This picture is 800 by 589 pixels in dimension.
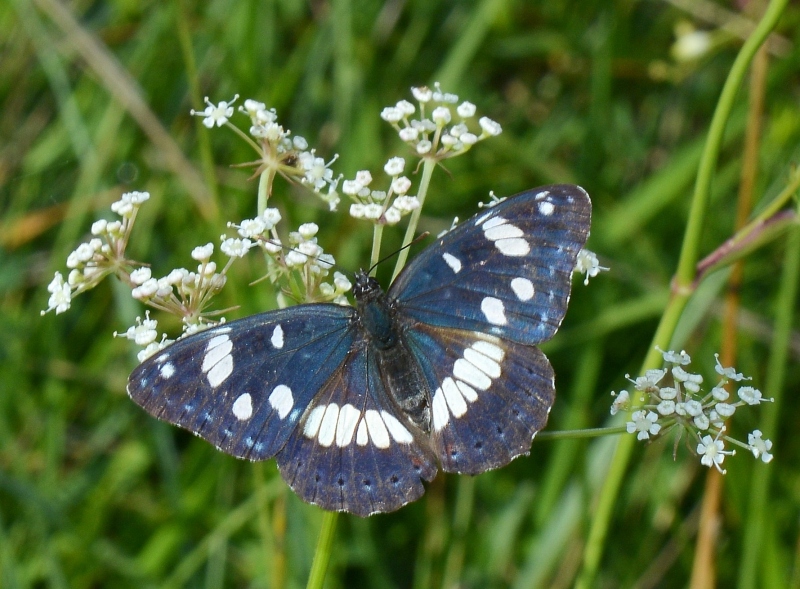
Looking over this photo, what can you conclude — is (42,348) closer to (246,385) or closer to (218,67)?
(218,67)

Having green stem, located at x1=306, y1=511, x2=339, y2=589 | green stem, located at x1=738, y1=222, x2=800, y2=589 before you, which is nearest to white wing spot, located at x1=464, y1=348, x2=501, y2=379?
green stem, located at x1=306, y1=511, x2=339, y2=589

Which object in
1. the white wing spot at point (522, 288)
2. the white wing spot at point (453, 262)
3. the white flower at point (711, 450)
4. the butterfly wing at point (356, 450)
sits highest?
the white wing spot at point (453, 262)

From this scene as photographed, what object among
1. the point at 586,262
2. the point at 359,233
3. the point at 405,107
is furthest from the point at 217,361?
the point at 359,233

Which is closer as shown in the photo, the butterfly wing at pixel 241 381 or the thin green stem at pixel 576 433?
the thin green stem at pixel 576 433

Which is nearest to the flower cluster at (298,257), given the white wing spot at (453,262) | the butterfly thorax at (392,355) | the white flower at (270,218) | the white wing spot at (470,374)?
the white flower at (270,218)

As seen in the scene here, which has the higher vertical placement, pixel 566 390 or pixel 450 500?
pixel 566 390

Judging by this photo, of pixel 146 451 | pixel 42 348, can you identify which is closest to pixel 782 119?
pixel 146 451

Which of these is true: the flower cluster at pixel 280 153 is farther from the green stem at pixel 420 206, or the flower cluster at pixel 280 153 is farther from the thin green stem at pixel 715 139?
the thin green stem at pixel 715 139

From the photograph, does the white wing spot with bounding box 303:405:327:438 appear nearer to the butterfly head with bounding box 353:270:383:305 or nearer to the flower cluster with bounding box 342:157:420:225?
the butterfly head with bounding box 353:270:383:305
